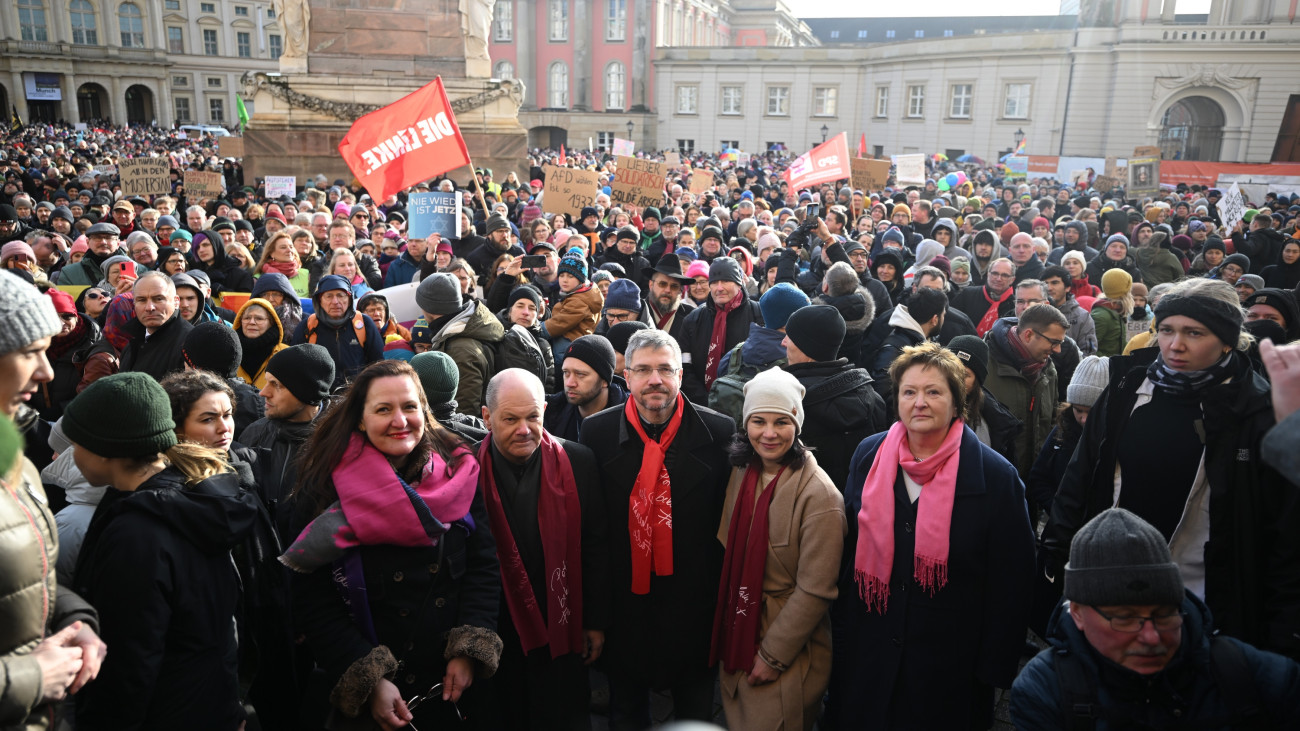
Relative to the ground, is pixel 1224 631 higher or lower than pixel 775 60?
lower

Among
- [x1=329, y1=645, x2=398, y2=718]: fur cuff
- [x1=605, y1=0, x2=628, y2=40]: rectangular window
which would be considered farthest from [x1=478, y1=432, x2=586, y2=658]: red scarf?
[x1=605, y1=0, x2=628, y2=40]: rectangular window

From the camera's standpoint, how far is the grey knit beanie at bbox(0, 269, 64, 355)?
1.86m

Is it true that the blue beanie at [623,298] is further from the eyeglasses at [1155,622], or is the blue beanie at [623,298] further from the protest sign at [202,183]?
the protest sign at [202,183]

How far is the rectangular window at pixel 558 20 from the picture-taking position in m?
58.8

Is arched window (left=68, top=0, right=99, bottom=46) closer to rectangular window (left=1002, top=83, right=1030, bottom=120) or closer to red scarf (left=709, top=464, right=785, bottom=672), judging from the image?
rectangular window (left=1002, top=83, right=1030, bottom=120)

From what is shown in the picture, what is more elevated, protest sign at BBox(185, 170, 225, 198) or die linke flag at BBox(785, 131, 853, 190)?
die linke flag at BBox(785, 131, 853, 190)

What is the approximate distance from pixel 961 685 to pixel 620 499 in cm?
149

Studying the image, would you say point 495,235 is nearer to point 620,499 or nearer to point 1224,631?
point 620,499

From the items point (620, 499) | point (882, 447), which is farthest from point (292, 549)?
point (882, 447)

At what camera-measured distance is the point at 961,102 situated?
4659 centimetres

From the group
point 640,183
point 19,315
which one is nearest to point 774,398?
point 19,315

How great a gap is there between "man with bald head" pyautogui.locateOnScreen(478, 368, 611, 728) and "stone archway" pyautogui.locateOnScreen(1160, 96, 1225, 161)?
152 ft

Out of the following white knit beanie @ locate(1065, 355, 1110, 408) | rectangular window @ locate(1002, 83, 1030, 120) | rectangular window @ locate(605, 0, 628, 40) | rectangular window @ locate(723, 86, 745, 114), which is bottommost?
white knit beanie @ locate(1065, 355, 1110, 408)

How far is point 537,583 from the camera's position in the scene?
3336mm
